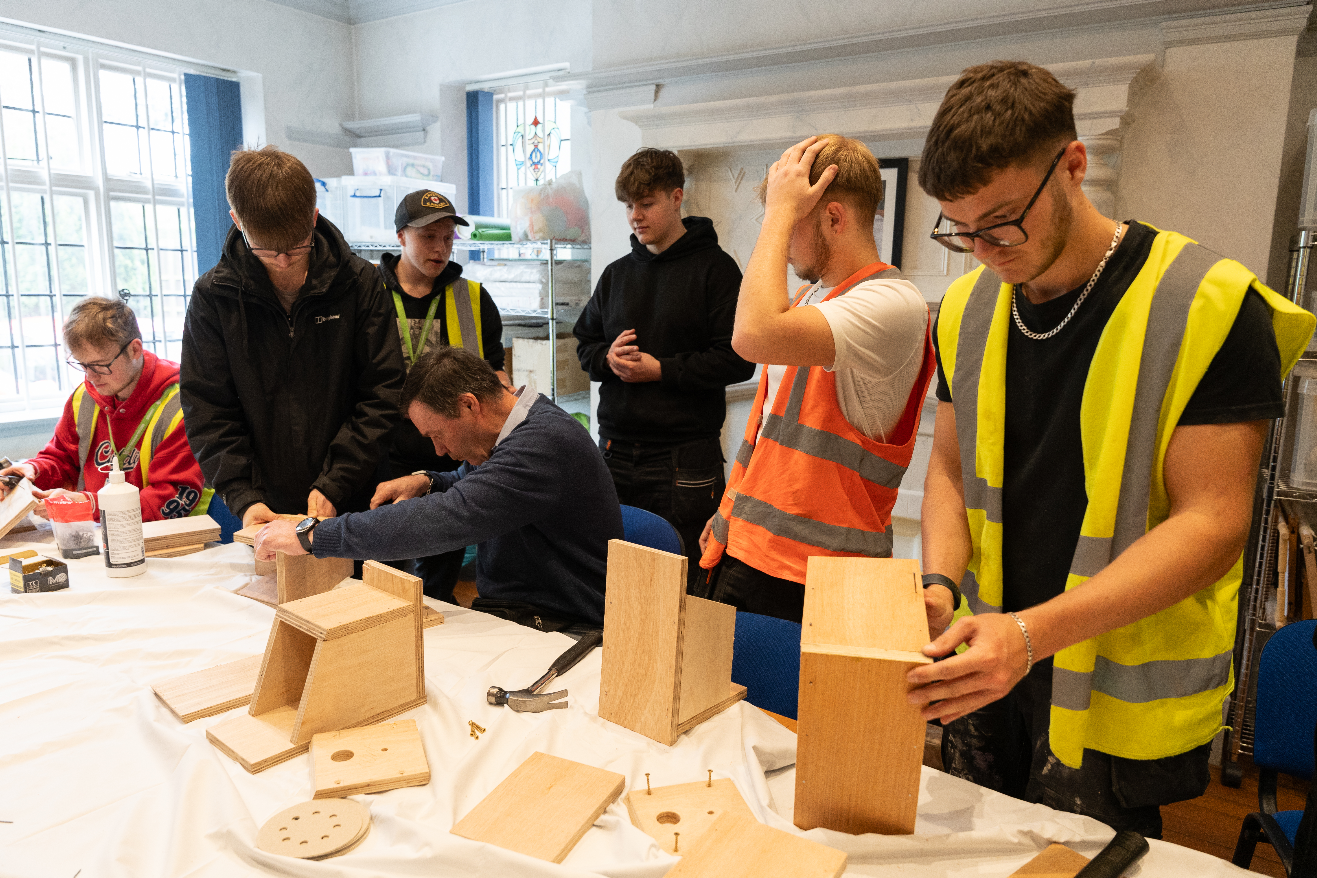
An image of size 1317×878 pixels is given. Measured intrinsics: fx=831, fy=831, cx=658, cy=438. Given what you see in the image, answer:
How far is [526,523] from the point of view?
1674 millimetres

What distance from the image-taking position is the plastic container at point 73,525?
183cm

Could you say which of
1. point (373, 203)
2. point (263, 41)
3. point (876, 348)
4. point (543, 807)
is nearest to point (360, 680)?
point (543, 807)

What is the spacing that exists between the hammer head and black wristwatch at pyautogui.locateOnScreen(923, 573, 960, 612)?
1.79ft

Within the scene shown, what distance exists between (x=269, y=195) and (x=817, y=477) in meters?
1.24

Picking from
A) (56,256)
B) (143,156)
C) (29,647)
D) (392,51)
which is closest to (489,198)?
(392,51)

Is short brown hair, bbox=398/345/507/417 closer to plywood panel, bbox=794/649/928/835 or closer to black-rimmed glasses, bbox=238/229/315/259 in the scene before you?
black-rimmed glasses, bbox=238/229/315/259

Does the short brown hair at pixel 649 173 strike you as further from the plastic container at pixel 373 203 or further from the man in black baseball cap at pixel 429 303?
the plastic container at pixel 373 203

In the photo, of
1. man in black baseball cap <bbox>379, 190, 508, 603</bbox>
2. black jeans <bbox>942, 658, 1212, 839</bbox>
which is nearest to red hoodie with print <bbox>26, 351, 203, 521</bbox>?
man in black baseball cap <bbox>379, 190, 508, 603</bbox>

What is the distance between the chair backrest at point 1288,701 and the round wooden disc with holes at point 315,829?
62.7 inches

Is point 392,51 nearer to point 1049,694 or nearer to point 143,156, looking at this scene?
point 143,156

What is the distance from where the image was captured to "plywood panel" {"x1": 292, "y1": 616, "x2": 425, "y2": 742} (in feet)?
3.67

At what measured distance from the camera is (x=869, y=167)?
1.34 metres

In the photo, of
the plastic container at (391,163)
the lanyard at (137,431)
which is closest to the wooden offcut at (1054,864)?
the lanyard at (137,431)

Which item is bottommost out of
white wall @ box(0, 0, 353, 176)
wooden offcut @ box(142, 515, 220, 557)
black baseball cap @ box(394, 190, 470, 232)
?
wooden offcut @ box(142, 515, 220, 557)
